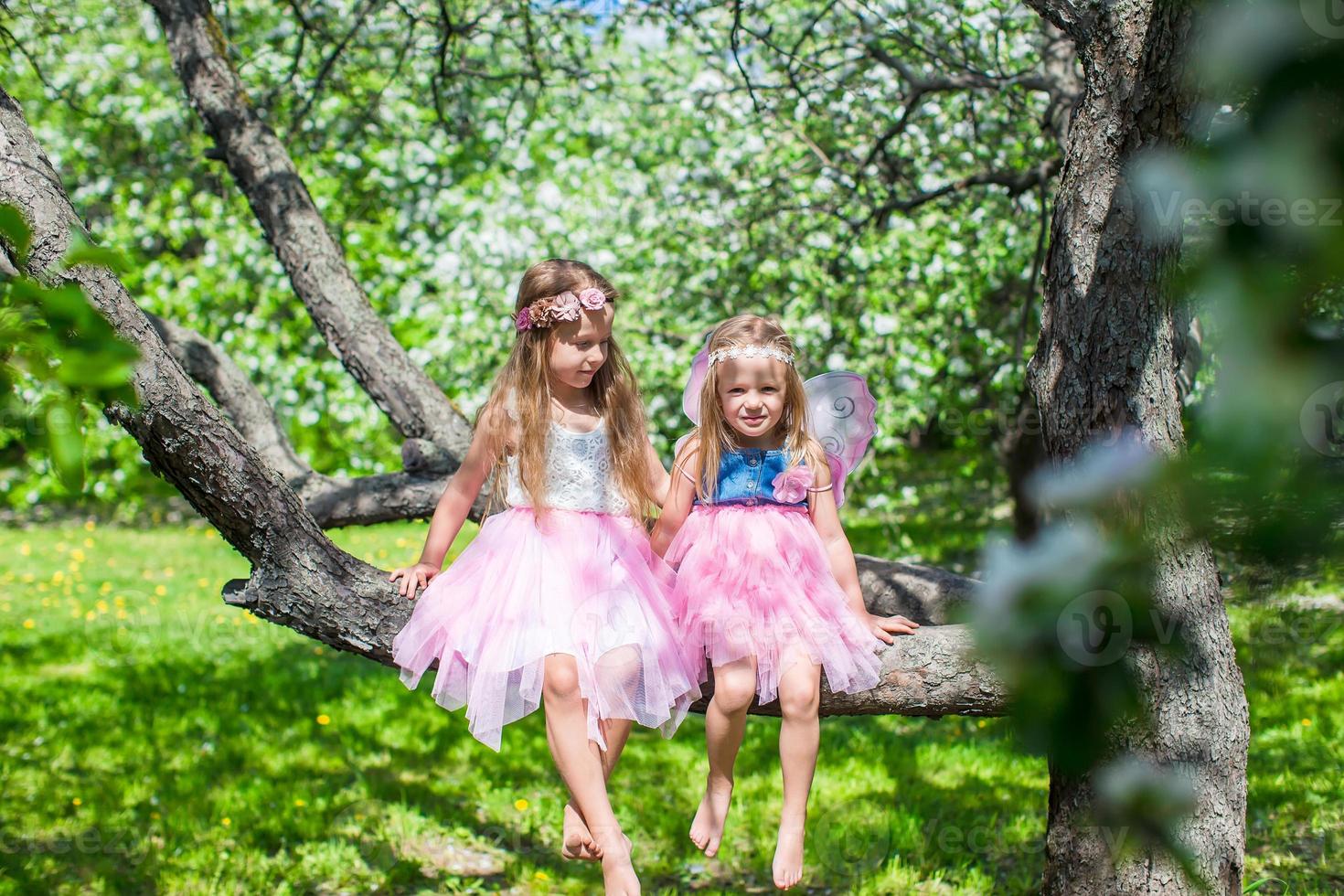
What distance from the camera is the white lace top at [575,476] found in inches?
113

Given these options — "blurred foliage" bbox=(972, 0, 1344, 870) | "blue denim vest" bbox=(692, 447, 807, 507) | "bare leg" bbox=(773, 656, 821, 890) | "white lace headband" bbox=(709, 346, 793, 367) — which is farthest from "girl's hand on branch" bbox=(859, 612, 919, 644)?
"blurred foliage" bbox=(972, 0, 1344, 870)

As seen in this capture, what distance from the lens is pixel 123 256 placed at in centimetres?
96

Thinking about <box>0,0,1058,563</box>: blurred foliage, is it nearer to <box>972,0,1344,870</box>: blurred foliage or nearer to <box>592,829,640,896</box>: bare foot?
<box>592,829,640,896</box>: bare foot

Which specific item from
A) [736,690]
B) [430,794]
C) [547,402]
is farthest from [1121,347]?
[430,794]

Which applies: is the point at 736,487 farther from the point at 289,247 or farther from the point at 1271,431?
the point at 1271,431

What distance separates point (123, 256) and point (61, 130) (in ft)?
29.8

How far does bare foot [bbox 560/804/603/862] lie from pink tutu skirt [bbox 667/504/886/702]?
1.30ft

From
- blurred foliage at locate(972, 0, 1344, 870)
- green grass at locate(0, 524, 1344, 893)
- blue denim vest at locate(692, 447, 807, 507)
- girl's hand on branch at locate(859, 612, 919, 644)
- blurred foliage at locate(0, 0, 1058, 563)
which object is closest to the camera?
blurred foliage at locate(972, 0, 1344, 870)

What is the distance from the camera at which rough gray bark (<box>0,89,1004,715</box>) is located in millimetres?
2059

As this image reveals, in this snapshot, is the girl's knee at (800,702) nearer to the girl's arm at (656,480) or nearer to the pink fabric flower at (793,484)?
the pink fabric flower at (793,484)

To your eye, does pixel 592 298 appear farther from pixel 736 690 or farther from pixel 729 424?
pixel 736 690

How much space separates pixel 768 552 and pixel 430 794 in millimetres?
2041

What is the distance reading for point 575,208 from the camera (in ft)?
23.0

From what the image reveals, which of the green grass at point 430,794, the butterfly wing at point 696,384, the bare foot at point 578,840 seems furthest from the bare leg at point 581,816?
the green grass at point 430,794
